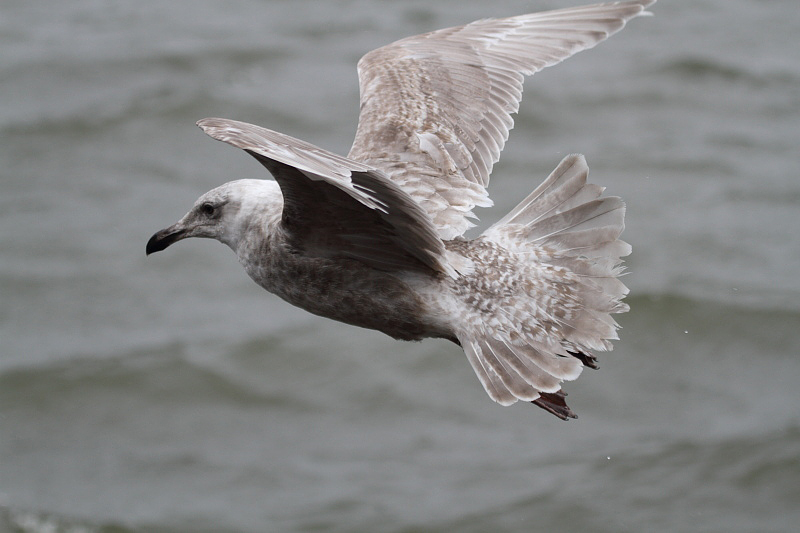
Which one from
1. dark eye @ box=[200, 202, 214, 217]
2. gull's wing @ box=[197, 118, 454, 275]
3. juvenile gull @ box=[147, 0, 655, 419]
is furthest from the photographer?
dark eye @ box=[200, 202, 214, 217]

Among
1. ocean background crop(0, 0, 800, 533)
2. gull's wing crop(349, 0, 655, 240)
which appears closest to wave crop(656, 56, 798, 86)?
ocean background crop(0, 0, 800, 533)

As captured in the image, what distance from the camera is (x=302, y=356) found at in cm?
1162

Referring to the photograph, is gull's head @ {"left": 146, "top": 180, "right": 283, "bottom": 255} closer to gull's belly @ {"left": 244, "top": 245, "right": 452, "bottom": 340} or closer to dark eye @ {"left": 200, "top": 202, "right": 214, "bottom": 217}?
dark eye @ {"left": 200, "top": 202, "right": 214, "bottom": 217}

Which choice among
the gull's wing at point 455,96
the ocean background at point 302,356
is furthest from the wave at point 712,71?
the gull's wing at point 455,96

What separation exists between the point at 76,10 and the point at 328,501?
853 centimetres

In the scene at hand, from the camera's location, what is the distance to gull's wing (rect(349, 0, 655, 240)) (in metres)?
5.35

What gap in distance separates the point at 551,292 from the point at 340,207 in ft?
3.44

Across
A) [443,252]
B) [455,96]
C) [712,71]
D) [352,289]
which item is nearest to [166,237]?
[352,289]

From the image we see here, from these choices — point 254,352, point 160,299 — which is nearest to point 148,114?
point 160,299

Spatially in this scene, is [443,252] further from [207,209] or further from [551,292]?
[207,209]

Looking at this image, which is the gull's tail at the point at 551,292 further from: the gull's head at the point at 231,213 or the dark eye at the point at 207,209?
the dark eye at the point at 207,209

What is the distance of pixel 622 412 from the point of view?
11.0m

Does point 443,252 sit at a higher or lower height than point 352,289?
higher

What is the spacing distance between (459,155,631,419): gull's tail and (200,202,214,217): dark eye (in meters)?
1.15
